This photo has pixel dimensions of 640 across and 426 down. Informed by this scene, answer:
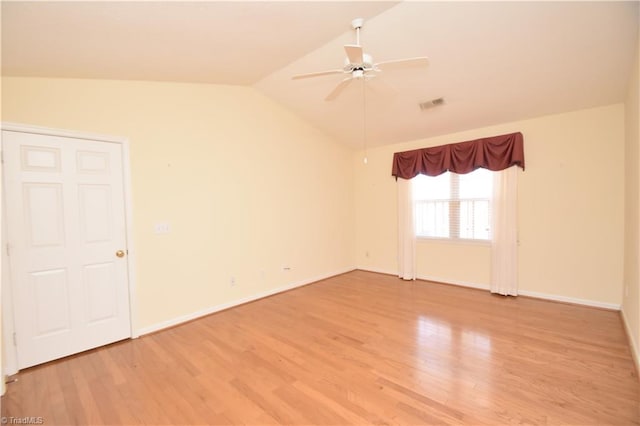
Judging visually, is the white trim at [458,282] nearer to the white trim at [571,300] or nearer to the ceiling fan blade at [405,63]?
the white trim at [571,300]

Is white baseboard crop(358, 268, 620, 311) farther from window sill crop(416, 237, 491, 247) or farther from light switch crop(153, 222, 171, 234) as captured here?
light switch crop(153, 222, 171, 234)

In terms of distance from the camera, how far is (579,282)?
3.66 metres

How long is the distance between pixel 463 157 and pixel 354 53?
303cm

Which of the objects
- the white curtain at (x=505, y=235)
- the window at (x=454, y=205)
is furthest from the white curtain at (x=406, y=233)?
the white curtain at (x=505, y=235)

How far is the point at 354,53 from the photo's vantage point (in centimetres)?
215

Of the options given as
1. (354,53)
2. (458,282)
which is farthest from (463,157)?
(354,53)

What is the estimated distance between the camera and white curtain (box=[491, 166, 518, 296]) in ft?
13.3

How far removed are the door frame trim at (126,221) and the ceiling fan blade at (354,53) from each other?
2.47 metres

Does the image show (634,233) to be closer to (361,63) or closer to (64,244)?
(361,63)

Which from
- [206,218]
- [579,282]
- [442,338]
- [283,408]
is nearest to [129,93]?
[206,218]

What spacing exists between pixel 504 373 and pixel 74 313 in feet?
12.8

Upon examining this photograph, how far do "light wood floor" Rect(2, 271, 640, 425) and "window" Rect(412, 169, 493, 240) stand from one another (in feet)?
4.78

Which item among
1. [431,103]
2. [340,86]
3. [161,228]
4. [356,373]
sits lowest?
[356,373]

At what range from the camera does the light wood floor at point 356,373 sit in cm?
185
